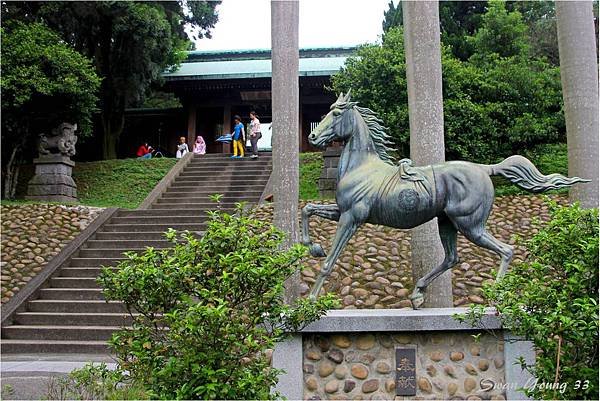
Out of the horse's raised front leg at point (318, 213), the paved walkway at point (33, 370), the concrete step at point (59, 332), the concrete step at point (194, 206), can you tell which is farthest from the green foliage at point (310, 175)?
the horse's raised front leg at point (318, 213)

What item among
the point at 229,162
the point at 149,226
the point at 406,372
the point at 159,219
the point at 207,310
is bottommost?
the point at 406,372

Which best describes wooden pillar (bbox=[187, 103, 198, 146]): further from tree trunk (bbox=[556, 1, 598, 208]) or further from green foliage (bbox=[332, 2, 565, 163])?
tree trunk (bbox=[556, 1, 598, 208])

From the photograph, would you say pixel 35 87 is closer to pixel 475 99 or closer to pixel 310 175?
pixel 310 175

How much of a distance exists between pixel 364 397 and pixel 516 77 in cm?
1230

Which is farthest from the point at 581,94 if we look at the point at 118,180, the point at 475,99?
the point at 118,180

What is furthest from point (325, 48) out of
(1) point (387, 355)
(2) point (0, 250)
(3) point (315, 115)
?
(1) point (387, 355)

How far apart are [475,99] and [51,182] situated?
1213cm

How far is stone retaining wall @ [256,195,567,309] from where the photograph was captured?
30.9ft

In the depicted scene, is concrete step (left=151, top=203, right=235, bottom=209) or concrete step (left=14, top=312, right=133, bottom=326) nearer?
concrete step (left=14, top=312, right=133, bottom=326)

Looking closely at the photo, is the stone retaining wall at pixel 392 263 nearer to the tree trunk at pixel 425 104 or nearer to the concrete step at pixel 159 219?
the tree trunk at pixel 425 104

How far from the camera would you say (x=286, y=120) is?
8.02m

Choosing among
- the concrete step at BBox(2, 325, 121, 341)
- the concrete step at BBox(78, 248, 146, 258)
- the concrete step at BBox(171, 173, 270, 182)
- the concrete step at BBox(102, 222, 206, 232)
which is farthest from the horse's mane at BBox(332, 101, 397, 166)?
the concrete step at BBox(171, 173, 270, 182)

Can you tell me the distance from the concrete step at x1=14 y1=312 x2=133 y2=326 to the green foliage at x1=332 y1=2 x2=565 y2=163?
7.91m

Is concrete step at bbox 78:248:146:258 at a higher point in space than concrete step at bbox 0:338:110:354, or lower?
higher
